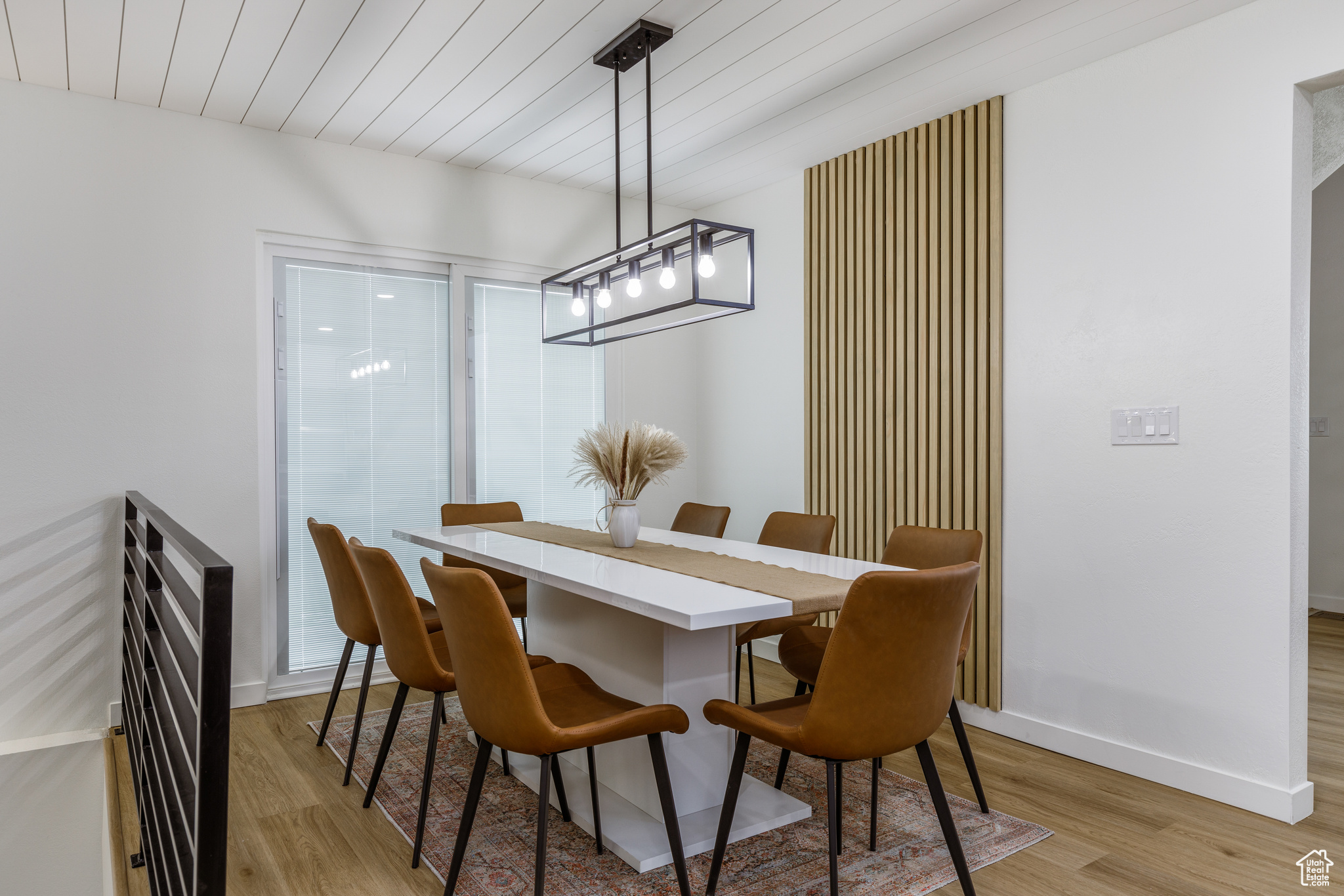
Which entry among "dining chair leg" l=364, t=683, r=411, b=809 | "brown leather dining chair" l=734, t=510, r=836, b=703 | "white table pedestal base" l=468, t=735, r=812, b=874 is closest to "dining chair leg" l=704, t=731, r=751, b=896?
"white table pedestal base" l=468, t=735, r=812, b=874

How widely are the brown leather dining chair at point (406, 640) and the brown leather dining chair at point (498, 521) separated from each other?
948 millimetres

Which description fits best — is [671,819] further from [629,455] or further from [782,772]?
[629,455]

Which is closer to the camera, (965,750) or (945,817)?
(945,817)

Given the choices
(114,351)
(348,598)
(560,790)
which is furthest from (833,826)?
(114,351)

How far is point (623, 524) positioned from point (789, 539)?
2.50 ft

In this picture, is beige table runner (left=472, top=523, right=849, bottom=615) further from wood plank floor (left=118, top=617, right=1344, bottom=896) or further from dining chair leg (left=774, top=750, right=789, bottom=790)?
wood plank floor (left=118, top=617, right=1344, bottom=896)

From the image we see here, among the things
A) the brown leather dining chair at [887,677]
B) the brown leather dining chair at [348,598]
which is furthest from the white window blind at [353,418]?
the brown leather dining chair at [887,677]

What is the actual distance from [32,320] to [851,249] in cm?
348

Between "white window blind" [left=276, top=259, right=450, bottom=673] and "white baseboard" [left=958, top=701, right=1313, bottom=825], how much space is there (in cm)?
279

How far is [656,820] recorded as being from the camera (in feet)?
7.73

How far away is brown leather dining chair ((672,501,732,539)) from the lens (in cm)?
362

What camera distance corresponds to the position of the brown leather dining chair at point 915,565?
2.45m

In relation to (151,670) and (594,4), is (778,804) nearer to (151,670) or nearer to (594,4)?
(151,670)

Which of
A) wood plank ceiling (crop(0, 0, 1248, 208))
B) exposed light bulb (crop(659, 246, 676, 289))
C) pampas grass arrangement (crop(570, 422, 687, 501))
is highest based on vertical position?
wood plank ceiling (crop(0, 0, 1248, 208))
